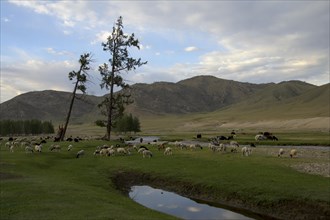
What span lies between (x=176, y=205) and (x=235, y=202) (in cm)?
360

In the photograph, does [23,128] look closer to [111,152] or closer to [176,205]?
[111,152]

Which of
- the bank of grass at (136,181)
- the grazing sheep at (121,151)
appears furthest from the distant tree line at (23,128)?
the bank of grass at (136,181)

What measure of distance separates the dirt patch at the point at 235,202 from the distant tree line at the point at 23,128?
433 feet

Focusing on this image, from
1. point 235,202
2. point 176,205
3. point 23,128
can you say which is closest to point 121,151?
point 176,205

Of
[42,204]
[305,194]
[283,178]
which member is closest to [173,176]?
[283,178]

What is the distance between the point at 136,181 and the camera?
2991 cm

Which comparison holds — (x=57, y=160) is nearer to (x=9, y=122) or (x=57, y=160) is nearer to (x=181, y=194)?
(x=181, y=194)

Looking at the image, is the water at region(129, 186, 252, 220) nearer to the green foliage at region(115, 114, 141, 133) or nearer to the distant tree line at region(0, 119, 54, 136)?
the green foliage at region(115, 114, 141, 133)

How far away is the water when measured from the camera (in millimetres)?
20531

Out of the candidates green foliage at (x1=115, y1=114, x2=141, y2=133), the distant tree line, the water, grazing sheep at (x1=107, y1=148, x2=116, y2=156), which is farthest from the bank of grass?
the distant tree line

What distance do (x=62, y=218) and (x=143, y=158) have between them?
23044 mm

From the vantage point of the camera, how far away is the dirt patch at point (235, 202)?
1957cm

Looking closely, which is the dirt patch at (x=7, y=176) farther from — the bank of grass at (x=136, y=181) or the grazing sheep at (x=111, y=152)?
the grazing sheep at (x=111, y=152)

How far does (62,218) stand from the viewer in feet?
49.7
